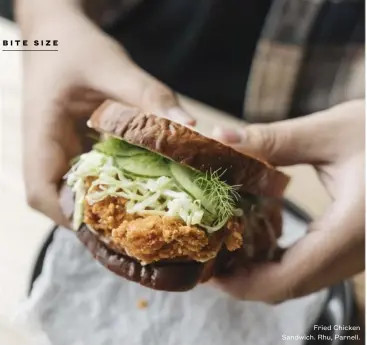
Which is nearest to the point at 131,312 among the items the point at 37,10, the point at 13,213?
the point at 13,213

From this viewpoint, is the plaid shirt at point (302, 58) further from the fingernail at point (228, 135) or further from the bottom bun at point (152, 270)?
the bottom bun at point (152, 270)

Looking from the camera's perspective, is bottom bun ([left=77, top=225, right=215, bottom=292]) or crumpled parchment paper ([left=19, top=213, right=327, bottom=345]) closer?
bottom bun ([left=77, top=225, right=215, bottom=292])

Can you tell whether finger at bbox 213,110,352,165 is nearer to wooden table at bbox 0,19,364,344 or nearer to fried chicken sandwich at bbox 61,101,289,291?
fried chicken sandwich at bbox 61,101,289,291

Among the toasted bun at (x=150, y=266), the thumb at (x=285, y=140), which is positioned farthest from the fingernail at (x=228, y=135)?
the toasted bun at (x=150, y=266)

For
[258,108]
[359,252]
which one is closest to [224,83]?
[258,108]

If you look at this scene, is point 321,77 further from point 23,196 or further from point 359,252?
point 23,196

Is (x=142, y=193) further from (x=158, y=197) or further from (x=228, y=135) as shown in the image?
(x=228, y=135)

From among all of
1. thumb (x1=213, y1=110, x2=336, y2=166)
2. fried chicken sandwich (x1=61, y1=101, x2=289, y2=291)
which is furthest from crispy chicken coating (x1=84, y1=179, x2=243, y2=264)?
thumb (x1=213, y1=110, x2=336, y2=166)
